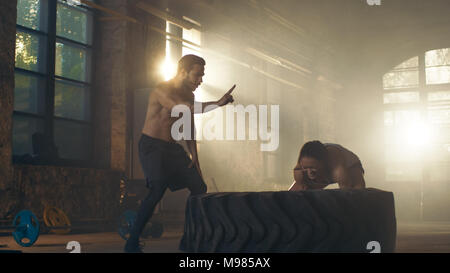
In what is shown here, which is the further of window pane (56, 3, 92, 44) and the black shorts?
window pane (56, 3, 92, 44)

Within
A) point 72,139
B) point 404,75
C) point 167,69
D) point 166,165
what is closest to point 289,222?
point 166,165

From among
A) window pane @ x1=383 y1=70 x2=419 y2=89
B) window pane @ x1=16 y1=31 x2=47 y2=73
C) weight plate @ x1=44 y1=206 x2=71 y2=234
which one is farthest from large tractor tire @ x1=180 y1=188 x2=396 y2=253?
window pane @ x1=383 y1=70 x2=419 y2=89

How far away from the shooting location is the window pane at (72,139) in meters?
5.70

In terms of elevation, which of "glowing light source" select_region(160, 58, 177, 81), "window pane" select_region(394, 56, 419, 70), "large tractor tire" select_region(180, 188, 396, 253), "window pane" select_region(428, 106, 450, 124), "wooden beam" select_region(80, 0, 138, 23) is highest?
"window pane" select_region(394, 56, 419, 70)

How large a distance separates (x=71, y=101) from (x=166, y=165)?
3123 mm

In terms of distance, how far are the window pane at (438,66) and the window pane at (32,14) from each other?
7.79m

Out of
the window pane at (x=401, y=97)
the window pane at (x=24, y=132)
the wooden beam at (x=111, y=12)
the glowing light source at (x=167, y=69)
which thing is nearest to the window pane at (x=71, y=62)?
the wooden beam at (x=111, y=12)

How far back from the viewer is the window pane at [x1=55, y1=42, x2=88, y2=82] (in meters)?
5.75

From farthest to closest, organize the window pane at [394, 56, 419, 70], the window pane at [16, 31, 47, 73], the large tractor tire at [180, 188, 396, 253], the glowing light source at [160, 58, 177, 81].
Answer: the window pane at [394, 56, 419, 70] → the glowing light source at [160, 58, 177, 81] → the window pane at [16, 31, 47, 73] → the large tractor tire at [180, 188, 396, 253]

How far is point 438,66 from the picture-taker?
11.1m

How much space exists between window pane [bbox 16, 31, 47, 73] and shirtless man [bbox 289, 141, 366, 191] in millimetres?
3077

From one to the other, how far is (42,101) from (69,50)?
2.22 feet

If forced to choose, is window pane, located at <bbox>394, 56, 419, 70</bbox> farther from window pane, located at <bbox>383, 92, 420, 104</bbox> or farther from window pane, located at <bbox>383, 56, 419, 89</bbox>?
window pane, located at <bbox>383, 92, 420, 104</bbox>
